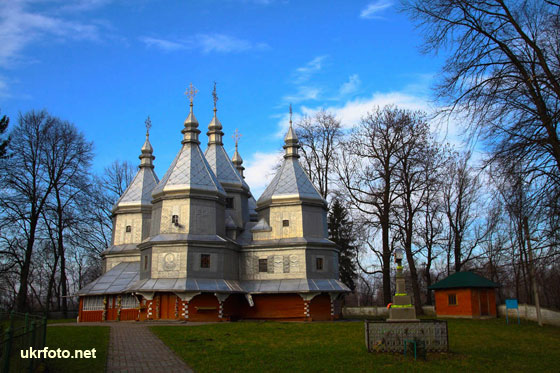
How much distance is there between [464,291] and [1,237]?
96.2 feet

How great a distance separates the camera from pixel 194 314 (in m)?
29.8

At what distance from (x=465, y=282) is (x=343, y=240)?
15.5m

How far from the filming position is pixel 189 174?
32.3m

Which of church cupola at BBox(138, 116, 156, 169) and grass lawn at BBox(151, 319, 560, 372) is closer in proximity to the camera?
grass lawn at BBox(151, 319, 560, 372)

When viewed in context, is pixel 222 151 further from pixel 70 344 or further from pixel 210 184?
pixel 70 344

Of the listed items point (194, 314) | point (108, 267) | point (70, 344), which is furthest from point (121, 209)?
point (70, 344)

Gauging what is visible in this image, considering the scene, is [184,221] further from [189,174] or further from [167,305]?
[167,305]

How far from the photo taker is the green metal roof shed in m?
31.4

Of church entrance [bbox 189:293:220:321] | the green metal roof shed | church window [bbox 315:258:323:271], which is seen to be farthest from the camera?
church window [bbox 315:258:323:271]

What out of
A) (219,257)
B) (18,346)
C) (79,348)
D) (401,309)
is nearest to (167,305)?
(219,257)

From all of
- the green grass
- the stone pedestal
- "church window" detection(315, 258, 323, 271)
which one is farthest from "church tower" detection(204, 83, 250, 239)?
the stone pedestal

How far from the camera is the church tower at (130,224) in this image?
38.2 meters

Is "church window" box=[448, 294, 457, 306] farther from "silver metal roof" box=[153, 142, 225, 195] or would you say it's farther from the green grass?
the green grass

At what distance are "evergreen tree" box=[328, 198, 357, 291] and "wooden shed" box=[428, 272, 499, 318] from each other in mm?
12785
